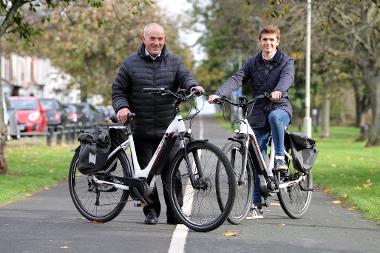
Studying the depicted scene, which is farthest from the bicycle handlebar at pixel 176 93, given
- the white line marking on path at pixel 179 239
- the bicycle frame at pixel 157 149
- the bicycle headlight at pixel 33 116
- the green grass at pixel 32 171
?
the bicycle headlight at pixel 33 116

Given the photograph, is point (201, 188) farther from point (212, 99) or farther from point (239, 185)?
point (212, 99)

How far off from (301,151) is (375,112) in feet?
81.4

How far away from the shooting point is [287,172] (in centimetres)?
935

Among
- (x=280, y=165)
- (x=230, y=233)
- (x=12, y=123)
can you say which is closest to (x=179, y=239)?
(x=230, y=233)

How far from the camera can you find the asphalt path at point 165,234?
7.20 metres

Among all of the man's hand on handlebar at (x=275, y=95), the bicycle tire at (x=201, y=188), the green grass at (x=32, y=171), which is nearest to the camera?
the bicycle tire at (x=201, y=188)

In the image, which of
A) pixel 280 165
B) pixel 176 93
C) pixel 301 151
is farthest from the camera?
pixel 301 151

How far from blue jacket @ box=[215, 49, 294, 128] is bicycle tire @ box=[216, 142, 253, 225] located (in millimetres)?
698

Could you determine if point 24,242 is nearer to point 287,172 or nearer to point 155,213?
point 155,213

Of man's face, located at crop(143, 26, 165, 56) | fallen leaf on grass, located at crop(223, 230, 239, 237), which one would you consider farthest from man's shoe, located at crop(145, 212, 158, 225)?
man's face, located at crop(143, 26, 165, 56)

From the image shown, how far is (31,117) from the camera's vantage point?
30.3 metres

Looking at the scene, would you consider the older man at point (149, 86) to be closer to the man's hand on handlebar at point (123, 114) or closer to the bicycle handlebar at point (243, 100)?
the man's hand on handlebar at point (123, 114)

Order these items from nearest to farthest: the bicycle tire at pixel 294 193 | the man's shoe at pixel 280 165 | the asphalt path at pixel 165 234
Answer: the asphalt path at pixel 165 234 < the man's shoe at pixel 280 165 < the bicycle tire at pixel 294 193

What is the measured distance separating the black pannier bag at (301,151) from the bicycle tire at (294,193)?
8 cm
